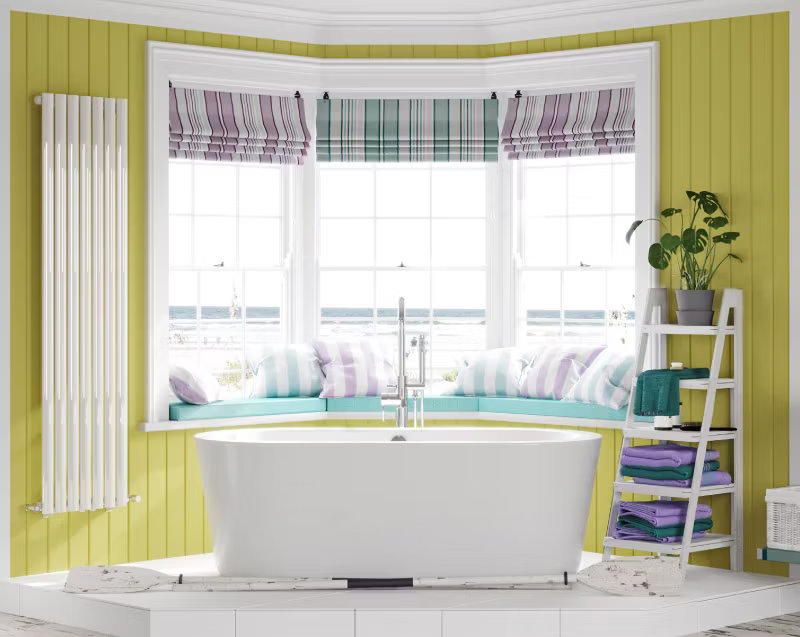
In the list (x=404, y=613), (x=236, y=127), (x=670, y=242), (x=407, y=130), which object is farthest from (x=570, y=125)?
(x=404, y=613)

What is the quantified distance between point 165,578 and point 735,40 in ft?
11.1

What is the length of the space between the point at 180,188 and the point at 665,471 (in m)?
2.73

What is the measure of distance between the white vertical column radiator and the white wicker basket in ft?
9.20

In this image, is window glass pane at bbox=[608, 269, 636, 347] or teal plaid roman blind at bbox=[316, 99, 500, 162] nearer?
window glass pane at bbox=[608, 269, 636, 347]

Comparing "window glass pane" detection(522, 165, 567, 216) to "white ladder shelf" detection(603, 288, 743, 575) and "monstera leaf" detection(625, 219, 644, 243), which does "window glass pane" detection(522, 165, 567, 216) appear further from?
"white ladder shelf" detection(603, 288, 743, 575)

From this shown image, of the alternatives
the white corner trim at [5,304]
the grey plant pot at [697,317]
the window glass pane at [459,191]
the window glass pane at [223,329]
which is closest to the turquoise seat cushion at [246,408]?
the window glass pane at [223,329]

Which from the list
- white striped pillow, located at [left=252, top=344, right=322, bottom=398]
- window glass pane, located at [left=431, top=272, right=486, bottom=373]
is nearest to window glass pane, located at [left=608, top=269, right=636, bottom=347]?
window glass pane, located at [left=431, top=272, right=486, bottom=373]

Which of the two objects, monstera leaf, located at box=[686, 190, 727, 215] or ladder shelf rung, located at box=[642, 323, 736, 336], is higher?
monstera leaf, located at box=[686, 190, 727, 215]

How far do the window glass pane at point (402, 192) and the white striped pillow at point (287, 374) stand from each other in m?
0.91

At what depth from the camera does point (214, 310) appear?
572 cm

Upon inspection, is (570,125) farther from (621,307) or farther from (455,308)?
(455,308)

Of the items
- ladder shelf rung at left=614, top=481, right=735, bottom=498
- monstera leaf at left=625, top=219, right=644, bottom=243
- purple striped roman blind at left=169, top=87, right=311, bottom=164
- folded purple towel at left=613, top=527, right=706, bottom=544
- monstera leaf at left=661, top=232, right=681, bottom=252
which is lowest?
folded purple towel at left=613, top=527, right=706, bottom=544

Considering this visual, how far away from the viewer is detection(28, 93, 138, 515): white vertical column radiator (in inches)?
190

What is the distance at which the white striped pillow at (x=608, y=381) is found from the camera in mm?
5215
